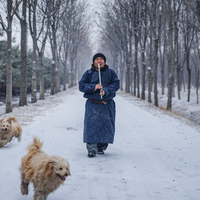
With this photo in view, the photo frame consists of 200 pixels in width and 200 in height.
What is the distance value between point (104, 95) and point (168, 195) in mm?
2333

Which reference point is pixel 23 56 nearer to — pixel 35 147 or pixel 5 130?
pixel 5 130

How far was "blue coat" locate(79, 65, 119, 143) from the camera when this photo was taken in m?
4.85

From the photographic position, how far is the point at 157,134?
734cm

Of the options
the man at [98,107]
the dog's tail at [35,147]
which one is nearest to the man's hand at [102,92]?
the man at [98,107]

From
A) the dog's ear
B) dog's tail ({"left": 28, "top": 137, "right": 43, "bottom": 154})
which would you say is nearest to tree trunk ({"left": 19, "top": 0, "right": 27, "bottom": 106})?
dog's tail ({"left": 28, "top": 137, "right": 43, "bottom": 154})

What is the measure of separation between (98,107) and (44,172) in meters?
2.52

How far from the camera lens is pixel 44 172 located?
259 cm

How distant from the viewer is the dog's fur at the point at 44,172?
99.4 inches

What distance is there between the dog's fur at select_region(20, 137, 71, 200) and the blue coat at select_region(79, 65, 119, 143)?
6.70 feet

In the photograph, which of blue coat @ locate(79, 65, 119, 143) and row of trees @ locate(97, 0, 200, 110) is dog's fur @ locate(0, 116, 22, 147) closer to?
blue coat @ locate(79, 65, 119, 143)

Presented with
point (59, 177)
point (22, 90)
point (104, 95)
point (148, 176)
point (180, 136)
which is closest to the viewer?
point (59, 177)

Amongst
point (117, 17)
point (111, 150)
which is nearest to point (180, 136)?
point (111, 150)

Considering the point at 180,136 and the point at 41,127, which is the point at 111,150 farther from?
the point at 41,127

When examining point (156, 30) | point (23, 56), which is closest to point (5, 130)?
point (23, 56)
